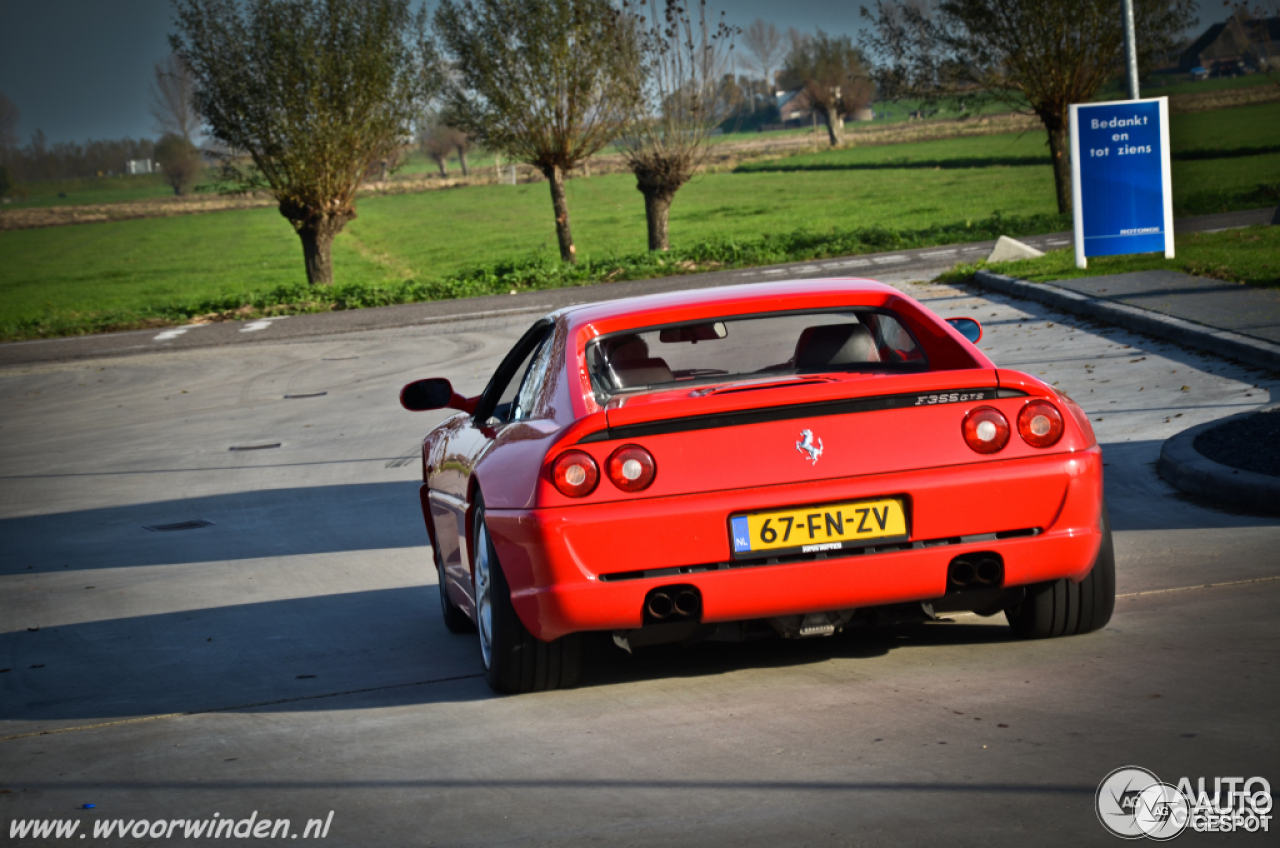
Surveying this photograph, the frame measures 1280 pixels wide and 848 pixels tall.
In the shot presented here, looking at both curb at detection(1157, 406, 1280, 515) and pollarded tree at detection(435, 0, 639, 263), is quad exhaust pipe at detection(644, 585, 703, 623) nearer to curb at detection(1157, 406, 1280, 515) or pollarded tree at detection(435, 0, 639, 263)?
curb at detection(1157, 406, 1280, 515)

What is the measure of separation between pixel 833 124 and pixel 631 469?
359 ft

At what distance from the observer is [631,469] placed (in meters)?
4.36

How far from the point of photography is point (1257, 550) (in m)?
6.04

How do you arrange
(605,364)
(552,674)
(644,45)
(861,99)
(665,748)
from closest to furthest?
(665,748) < (552,674) < (605,364) < (644,45) < (861,99)

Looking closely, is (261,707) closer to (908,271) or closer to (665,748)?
(665,748)

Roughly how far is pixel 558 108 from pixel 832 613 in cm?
2965

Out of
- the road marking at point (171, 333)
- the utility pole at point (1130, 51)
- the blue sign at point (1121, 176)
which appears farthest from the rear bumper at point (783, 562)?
the road marking at point (171, 333)

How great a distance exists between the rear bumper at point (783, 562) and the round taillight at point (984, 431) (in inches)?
2.7

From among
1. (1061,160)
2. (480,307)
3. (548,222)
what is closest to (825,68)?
(548,222)

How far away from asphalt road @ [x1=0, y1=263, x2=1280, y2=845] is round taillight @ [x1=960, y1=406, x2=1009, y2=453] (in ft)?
2.45

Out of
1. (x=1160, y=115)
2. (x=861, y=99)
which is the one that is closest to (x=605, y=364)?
(x=1160, y=115)

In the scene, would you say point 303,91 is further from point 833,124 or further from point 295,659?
point 833,124

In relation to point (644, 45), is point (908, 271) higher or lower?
lower

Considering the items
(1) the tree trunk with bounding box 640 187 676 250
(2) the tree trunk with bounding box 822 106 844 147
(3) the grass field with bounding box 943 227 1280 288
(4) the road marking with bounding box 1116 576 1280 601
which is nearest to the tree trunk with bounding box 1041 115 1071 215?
(1) the tree trunk with bounding box 640 187 676 250
